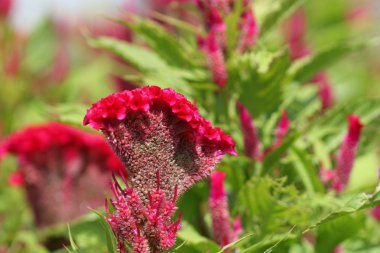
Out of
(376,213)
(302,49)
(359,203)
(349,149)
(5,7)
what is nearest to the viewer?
(359,203)

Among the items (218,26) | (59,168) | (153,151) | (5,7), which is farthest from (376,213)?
(5,7)

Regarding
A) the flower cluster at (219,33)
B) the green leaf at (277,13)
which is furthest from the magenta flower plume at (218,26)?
the green leaf at (277,13)

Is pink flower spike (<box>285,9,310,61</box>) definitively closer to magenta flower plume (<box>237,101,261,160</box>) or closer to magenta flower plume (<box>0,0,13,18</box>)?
magenta flower plume (<box>237,101,261,160</box>)

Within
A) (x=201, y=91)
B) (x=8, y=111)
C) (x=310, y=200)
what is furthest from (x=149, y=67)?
(x=8, y=111)

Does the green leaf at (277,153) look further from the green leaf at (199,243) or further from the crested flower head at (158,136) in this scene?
the crested flower head at (158,136)

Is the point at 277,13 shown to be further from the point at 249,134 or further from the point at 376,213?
the point at 376,213

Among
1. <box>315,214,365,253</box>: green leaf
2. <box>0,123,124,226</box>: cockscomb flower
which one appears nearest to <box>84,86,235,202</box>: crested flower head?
<box>315,214,365,253</box>: green leaf

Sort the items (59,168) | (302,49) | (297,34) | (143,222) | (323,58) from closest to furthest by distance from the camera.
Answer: (143,222)
(323,58)
(59,168)
(302,49)
(297,34)

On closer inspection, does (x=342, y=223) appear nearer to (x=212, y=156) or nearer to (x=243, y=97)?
(x=243, y=97)
